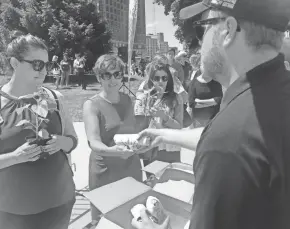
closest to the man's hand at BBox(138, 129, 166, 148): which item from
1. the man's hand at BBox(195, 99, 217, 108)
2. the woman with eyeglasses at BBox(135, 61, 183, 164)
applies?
the woman with eyeglasses at BBox(135, 61, 183, 164)

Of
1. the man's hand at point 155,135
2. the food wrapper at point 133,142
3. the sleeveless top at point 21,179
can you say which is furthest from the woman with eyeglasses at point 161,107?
the sleeveless top at point 21,179

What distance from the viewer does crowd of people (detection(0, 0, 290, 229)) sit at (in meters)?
0.77

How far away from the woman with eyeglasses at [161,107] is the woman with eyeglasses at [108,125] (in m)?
0.24

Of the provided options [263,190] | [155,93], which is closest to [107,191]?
[263,190]

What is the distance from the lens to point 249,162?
0.75m

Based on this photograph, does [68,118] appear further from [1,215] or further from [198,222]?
[198,222]

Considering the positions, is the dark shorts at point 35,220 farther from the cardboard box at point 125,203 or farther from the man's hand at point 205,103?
the man's hand at point 205,103

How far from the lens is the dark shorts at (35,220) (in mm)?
1864

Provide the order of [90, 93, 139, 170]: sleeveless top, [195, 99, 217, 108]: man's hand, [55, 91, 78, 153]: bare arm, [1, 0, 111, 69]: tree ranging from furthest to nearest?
[1, 0, 111, 69]: tree
[195, 99, 217, 108]: man's hand
[90, 93, 139, 170]: sleeveless top
[55, 91, 78, 153]: bare arm

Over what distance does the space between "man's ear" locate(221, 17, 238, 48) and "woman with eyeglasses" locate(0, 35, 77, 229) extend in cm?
119

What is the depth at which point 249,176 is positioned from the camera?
0.75 meters

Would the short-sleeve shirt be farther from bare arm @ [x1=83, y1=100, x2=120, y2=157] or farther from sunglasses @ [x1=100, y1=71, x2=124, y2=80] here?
sunglasses @ [x1=100, y1=71, x2=124, y2=80]

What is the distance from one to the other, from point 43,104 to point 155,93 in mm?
1624

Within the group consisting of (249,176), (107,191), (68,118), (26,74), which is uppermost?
(26,74)
